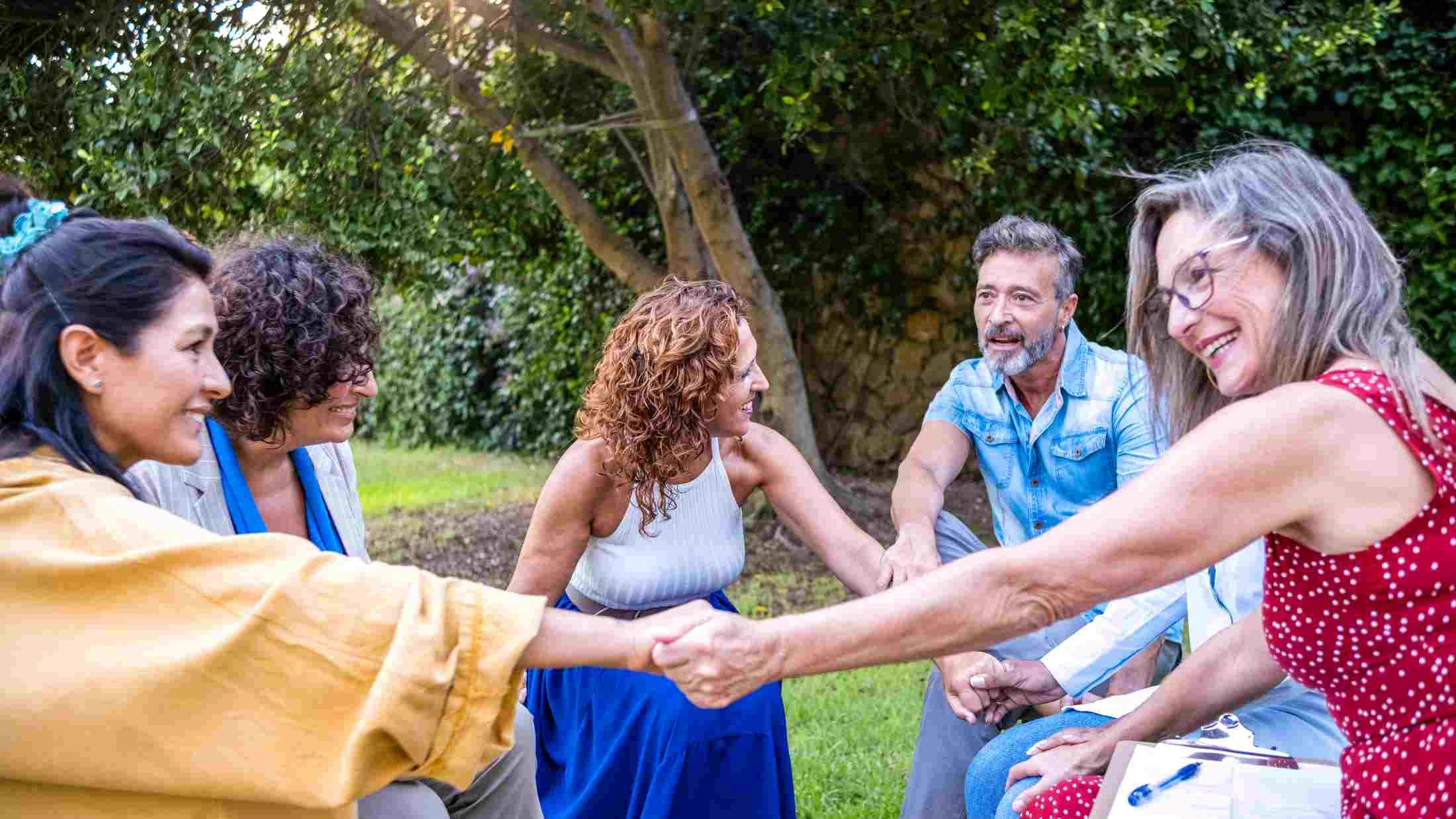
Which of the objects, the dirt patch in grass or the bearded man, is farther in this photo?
the dirt patch in grass

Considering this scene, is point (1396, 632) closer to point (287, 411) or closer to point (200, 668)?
point (200, 668)

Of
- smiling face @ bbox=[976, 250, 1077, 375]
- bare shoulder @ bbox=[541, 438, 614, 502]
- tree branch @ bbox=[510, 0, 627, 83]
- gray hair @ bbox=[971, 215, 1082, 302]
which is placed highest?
tree branch @ bbox=[510, 0, 627, 83]

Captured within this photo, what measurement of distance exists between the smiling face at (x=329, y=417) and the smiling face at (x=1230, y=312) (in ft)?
6.14

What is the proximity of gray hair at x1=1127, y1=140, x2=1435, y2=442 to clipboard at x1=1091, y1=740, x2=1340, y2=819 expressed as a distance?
0.73 m

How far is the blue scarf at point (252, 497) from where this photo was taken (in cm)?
296

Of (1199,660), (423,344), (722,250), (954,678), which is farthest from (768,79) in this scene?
(423,344)

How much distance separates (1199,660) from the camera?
271 centimetres

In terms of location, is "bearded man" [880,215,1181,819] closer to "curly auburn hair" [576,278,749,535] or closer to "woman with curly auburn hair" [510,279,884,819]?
"woman with curly auburn hair" [510,279,884,819]

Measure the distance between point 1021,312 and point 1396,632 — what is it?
6.50ft

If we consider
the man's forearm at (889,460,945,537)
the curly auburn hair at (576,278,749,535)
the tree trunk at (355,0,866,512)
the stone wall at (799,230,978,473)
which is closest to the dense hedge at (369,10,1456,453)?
the stone wall at (799,230,978,473)

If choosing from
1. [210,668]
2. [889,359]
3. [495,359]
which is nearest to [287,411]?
[210,668]

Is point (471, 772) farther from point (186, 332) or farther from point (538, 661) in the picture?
point (186, 332)

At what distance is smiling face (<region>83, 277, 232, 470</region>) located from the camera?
212 cm

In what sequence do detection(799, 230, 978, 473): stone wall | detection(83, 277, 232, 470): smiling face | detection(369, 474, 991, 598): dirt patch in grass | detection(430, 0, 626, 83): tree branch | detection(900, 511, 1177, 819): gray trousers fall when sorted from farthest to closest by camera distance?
1. detection(799, 230, 978, 473): stone wall
2. detection(369, 474, 991, 598): dirt patch in grass
3. detection(430, 0, 626, 83): tree branch
4. detection(900, 511, 1177, 819): gray trousers
5. detection(83, 277, 232, 470): smiling face
